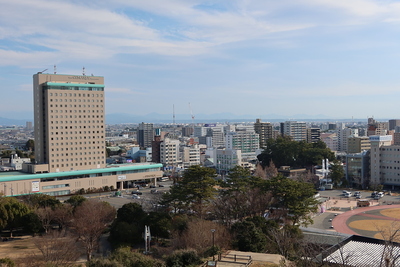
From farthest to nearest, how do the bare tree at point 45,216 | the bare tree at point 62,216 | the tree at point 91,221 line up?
the bare tree at point 62,216, the bare tree at point 45,216, the tree at point 91,221

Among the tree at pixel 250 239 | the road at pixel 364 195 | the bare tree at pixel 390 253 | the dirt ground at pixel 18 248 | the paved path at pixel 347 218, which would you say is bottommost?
the road at pixel 364 195

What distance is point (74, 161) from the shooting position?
124ft

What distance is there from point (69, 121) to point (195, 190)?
20117 millimetres

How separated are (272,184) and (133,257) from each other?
478 inches

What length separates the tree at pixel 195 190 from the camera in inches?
878

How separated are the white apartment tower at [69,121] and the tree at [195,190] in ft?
58.1

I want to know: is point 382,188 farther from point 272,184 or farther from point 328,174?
point 272,184

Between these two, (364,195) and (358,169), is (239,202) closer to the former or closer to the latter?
(364,195)

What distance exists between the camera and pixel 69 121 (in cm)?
3772

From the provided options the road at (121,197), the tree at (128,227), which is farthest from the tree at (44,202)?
the road at (121,197)

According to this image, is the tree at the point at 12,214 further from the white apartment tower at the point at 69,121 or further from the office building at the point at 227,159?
the office building at the point at 227,159

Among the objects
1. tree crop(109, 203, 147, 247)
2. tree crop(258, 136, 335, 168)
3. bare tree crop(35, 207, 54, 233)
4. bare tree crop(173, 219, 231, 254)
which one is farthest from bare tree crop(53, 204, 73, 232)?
tree crop(258, 136, 335, 168)

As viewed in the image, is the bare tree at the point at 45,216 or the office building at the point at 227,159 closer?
the bare tree at the point at 45,216

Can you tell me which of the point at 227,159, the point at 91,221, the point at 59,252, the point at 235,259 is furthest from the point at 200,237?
the point at 227,159
